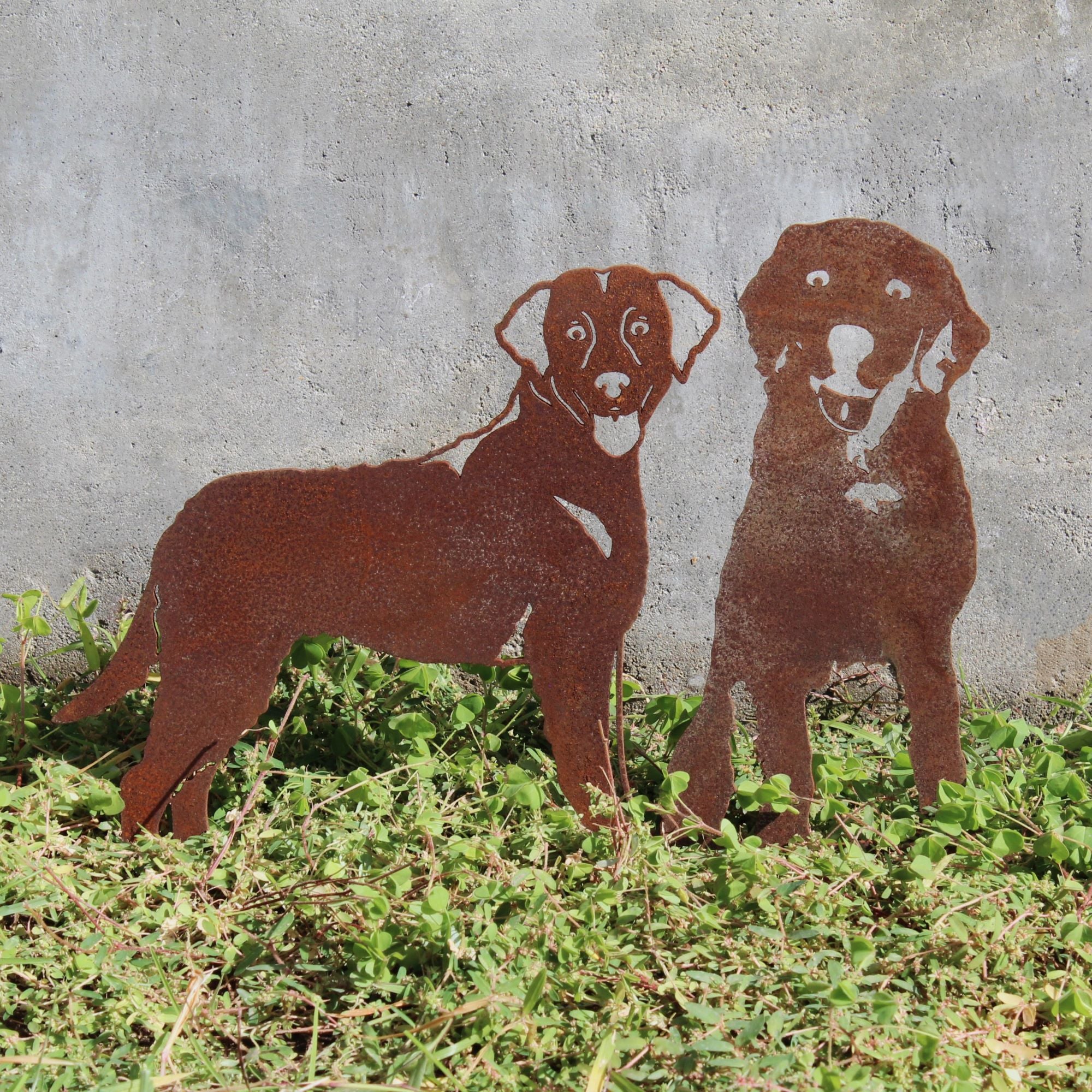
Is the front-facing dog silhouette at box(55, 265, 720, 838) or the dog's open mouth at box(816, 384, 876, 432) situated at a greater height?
the dog's open mouth at box(816, 384, 876, 432)

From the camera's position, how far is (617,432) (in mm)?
2996

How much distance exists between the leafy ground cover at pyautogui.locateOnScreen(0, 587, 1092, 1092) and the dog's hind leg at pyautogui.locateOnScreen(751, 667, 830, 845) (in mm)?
60

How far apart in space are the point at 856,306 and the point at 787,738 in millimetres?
1024

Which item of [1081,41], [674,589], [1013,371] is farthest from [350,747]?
[1081,41]

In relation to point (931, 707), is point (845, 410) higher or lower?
higher

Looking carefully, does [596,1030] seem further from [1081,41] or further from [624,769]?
[1081,41]

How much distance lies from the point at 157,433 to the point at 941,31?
2.64 metres

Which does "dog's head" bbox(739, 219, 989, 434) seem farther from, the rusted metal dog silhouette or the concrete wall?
the concrete wall

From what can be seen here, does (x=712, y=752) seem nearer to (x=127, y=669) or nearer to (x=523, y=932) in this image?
(x=523, y=932)

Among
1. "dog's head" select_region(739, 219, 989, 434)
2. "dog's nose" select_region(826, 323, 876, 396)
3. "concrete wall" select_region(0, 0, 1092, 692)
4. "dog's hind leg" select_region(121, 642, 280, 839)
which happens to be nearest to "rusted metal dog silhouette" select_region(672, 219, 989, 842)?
"dog's head" select_region(739, 219, 989, 434)

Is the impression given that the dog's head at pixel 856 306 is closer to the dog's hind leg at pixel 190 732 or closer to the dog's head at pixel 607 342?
the dog's head at pixel 607 342

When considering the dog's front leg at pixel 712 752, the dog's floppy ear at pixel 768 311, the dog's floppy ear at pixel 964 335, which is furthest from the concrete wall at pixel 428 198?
the dog's front leg at pixel 712 752

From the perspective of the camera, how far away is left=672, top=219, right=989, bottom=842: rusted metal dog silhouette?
2234 mm

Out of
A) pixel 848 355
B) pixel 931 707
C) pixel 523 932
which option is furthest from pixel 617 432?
pixel 523 932
